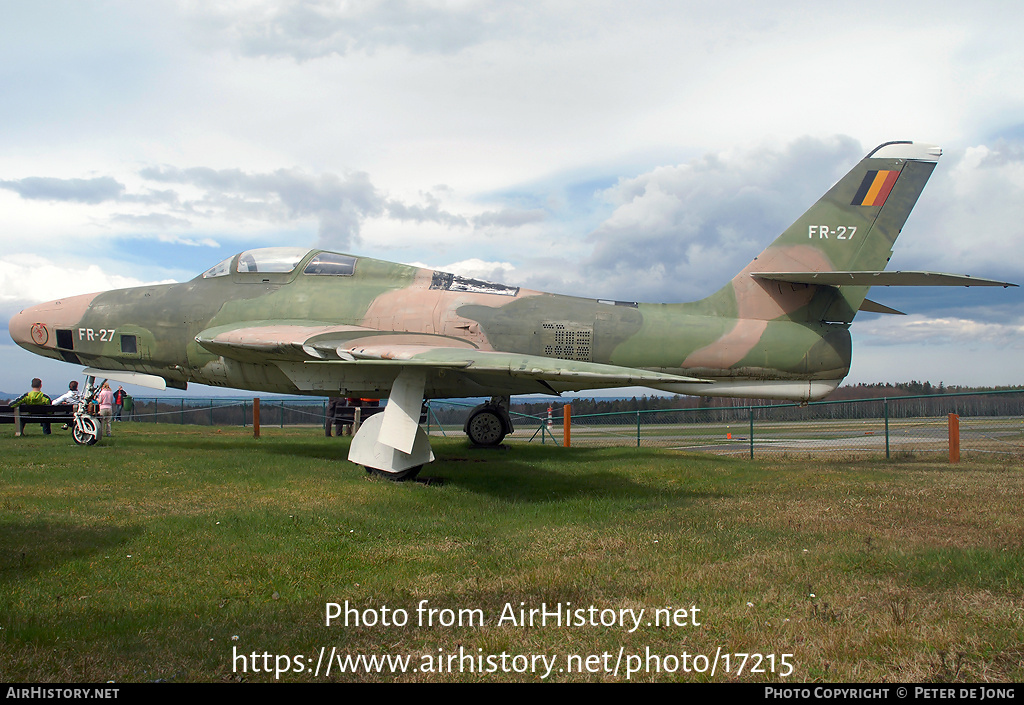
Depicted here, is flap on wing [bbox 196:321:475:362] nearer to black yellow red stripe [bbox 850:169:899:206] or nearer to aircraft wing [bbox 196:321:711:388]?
aircraft wing [bbox 196:321:711:388]

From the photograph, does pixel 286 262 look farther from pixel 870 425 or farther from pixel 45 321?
pixel 870 425

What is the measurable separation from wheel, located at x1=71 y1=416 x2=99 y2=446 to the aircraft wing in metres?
4.64

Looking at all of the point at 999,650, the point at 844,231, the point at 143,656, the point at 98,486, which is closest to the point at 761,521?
the point at 999,650

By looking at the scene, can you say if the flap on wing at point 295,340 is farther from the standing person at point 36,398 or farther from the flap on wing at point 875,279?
the standing person at point 36,398

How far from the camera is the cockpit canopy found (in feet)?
37.0

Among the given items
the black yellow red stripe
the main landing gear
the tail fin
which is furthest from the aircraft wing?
the black yellow red stripe

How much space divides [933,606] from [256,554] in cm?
500

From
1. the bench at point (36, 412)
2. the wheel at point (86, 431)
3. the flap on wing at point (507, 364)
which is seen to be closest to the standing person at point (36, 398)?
the bench at point (36, 412)

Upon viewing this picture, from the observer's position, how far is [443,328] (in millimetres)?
10414

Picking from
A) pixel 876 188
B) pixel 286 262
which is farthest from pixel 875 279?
pixel 286 262

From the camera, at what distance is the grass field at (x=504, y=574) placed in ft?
11.2

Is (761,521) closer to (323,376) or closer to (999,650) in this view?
(999,650)

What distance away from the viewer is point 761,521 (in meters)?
6.71

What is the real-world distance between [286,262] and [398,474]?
16.1 feet
